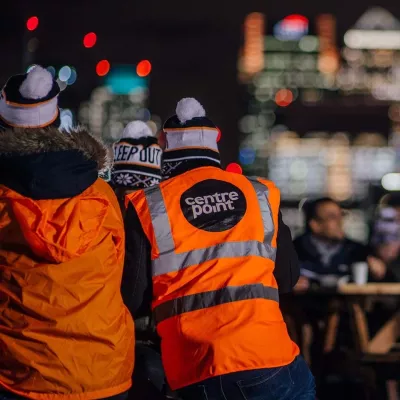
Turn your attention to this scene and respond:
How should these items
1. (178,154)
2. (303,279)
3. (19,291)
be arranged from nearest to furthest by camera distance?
(19,291) < (178,154) < (303,279)

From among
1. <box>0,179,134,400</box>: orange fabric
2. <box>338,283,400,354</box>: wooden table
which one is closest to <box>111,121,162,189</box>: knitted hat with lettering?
<box>0,179,134,400</box>: orange fabric

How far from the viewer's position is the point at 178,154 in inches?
177

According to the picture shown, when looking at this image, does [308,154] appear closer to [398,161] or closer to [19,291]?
[398,161]

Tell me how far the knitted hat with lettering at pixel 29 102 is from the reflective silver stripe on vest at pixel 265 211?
0.93 m

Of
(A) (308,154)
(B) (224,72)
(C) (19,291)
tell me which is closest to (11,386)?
(C) (19,291)

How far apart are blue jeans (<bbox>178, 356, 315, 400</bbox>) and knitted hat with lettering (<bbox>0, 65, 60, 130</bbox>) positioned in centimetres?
129

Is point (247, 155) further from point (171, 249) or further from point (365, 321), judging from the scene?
point (171, 249)

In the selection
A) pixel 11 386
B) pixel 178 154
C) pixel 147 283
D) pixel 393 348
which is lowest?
pixel 393 348

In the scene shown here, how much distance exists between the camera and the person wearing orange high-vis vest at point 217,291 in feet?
13.2

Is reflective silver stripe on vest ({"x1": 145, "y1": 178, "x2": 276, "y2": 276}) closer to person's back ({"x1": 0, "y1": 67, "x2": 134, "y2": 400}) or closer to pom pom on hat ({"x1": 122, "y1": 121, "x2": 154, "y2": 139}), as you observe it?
person's back ({"x1": 0, "y1": 67, "x2": 134, "y2": 400})

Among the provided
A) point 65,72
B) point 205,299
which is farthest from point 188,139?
point 65,72

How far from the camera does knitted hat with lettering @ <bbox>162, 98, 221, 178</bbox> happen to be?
4.48 m

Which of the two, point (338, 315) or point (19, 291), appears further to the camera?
point (338, 315)

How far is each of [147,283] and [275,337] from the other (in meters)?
0.55
